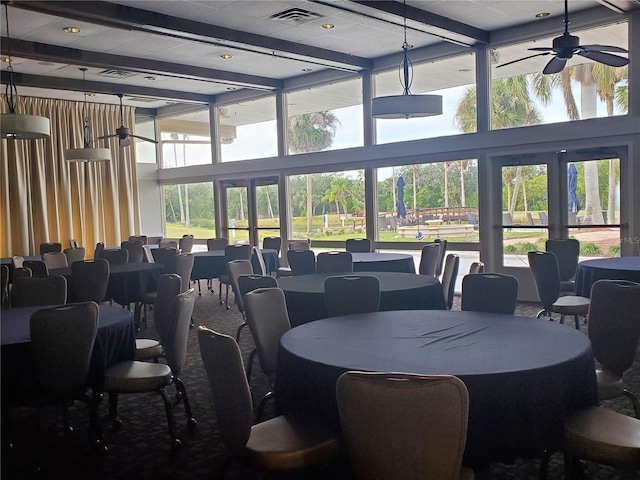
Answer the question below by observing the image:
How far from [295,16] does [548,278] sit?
4.32 m

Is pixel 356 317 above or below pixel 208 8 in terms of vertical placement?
below

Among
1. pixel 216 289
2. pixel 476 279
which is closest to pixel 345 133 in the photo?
pixel 216 289

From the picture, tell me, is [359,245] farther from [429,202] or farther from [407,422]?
[407,422]

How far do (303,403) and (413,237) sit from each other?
291 inches

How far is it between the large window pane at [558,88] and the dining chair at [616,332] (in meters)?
5.08

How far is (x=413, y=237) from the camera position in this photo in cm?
1013

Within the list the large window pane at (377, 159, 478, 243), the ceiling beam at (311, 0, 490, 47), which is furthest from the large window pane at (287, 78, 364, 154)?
the ceiling beam at (311, 0, 490, 47)

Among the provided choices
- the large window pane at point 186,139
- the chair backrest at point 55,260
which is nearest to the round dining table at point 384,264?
the chair backrest at point 55,260

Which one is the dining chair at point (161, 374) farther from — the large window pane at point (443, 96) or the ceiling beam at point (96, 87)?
the ceiling beam at point (96, 87)

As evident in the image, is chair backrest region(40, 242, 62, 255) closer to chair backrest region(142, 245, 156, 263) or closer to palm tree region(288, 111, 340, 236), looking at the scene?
chair backrest region(142, 245, 156, 263)

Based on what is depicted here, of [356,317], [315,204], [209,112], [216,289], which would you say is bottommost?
[216,289]

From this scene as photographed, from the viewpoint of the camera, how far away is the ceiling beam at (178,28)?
650 cm

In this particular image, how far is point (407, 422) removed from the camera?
2.13 metres

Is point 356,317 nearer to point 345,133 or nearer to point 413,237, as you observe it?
point 413,237
